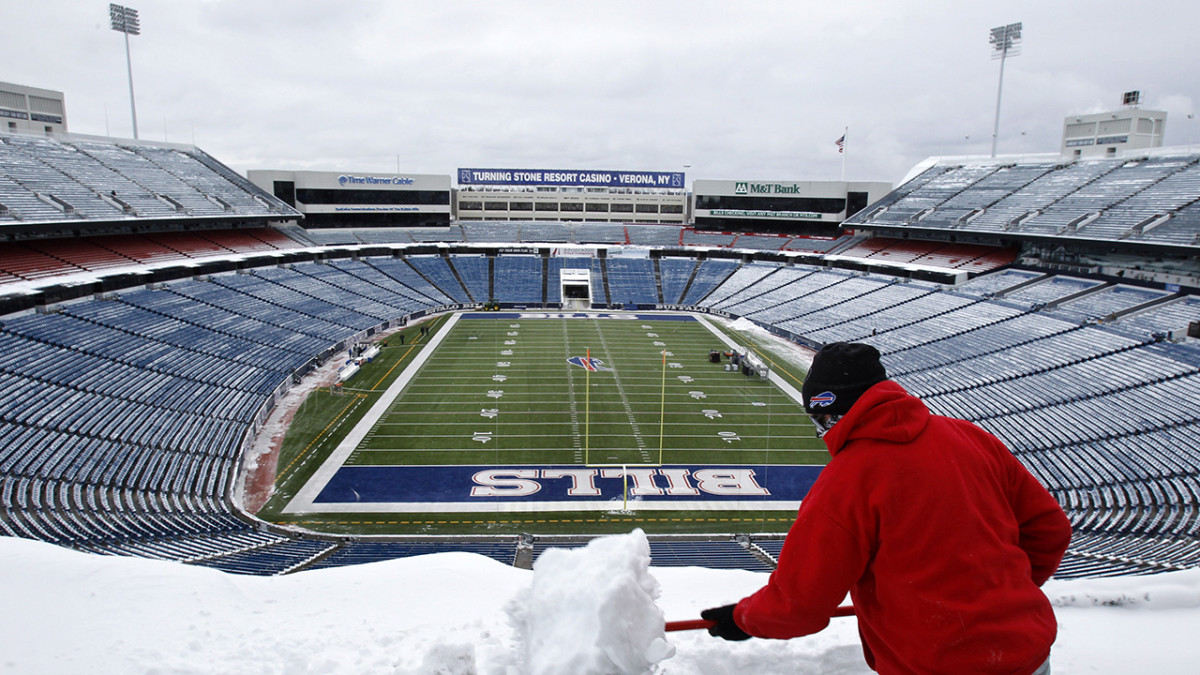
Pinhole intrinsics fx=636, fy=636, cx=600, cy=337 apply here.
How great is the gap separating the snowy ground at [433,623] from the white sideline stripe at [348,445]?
1263 cm

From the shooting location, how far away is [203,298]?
3106 centimetres

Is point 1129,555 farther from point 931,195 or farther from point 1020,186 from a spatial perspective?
point 931,195

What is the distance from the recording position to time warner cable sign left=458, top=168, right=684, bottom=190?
6475 cm

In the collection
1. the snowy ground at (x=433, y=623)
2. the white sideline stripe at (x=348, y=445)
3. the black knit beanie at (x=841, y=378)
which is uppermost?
the black knit beanie at (x=841, y=378)

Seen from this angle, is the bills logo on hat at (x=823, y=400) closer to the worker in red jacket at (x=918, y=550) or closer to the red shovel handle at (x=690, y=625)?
the worker in red jacket at (x=918, y=550)

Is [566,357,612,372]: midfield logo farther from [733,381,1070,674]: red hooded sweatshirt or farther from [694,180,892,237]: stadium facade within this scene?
[694,180,892,237]: stadium facade

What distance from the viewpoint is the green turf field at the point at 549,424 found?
16.5 meters

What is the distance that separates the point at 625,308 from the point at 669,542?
34946mm

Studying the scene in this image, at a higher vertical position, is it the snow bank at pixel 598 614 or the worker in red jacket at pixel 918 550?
the worker in red jacket at pixel 918 550

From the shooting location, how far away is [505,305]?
48562 millimetres

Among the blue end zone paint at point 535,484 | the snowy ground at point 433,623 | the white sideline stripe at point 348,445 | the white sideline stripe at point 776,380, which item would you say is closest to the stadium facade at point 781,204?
the white sideline stripe at point 776,380

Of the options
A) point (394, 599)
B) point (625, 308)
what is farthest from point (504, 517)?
point (625, 308)

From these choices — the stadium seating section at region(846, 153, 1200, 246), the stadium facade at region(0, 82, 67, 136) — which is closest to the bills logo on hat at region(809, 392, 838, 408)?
the stadium seating section at region(846, 153, 1200, 246)

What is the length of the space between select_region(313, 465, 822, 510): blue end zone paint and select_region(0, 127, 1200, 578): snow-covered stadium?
264cm
